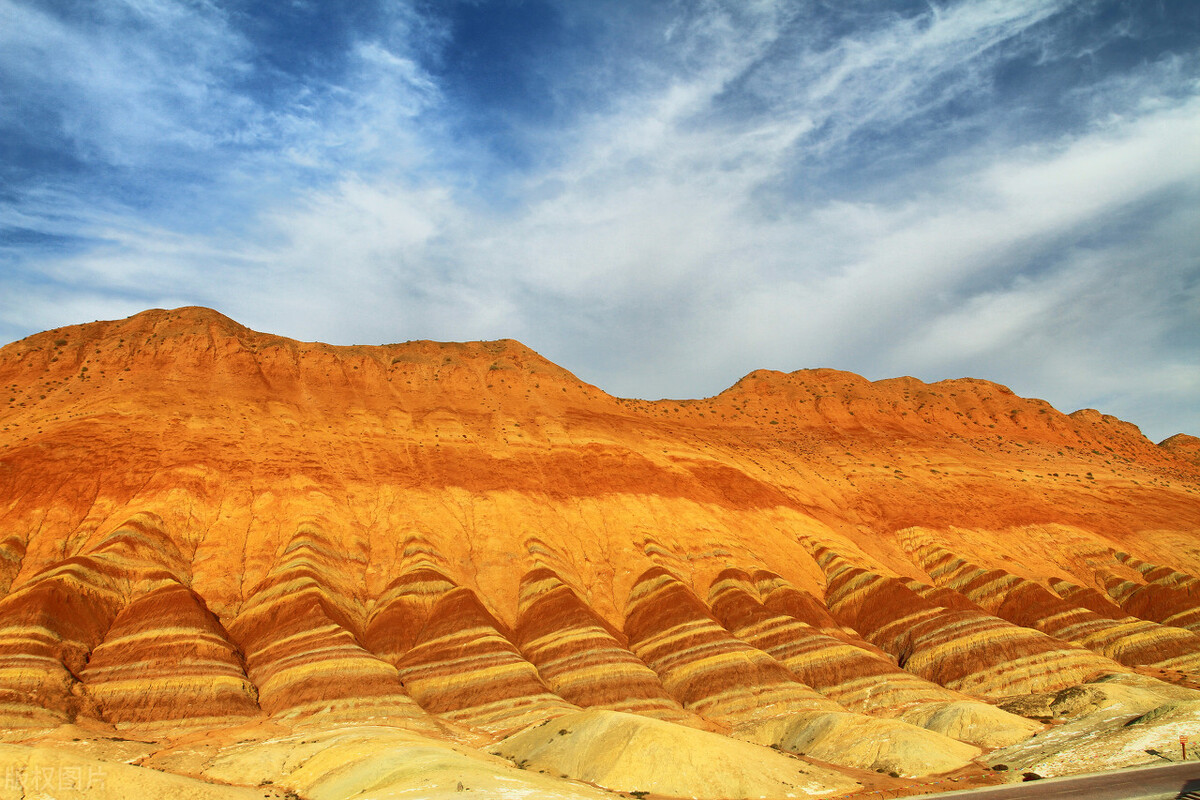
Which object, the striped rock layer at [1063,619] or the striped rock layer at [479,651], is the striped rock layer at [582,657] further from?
the striped rock layer at [1063,619]

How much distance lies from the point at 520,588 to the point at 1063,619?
3967 centimetres

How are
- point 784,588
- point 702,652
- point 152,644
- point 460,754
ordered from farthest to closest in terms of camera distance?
point 784,588 < point 702,652 < point 152,644 < point 460,754

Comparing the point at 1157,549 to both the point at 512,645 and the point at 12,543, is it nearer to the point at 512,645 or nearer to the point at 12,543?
the point at 512,645

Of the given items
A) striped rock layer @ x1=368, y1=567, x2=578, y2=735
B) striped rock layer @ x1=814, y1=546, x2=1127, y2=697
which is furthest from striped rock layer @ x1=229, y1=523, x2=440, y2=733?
striped rock layer @ x1=814, y1=546, x2=1127, y2=697

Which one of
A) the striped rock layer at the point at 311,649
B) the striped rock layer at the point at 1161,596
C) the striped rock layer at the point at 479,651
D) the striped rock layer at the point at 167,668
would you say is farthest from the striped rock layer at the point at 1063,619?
the striped rock layer at the point at 167,668

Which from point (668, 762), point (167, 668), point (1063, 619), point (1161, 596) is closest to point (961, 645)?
point (1063, 619)

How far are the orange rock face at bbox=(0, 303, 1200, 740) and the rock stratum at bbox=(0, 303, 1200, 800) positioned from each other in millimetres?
256

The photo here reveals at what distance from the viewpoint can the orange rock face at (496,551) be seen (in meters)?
39.1

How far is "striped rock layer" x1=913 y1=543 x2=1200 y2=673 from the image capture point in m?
47.9

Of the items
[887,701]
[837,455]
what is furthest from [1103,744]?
[837,455]

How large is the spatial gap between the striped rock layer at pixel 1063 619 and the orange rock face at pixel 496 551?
217mm

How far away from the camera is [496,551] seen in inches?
2116

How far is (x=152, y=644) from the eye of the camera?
3778cm

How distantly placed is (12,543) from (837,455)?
238 ft
